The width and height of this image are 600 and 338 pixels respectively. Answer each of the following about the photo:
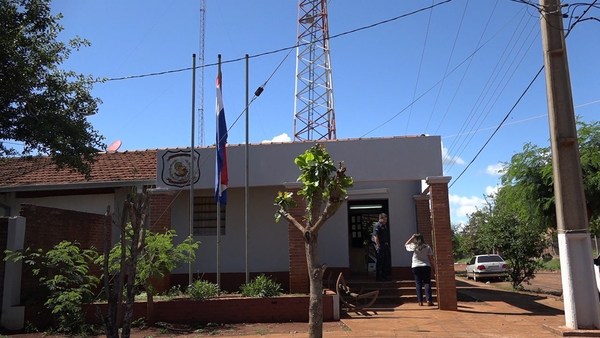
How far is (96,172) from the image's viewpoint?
16.1 meters

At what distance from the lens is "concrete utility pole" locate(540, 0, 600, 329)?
8.91m

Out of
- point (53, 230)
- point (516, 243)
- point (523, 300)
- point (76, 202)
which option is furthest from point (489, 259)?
point (53, 230)

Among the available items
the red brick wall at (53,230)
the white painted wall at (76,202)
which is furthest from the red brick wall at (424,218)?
the white painted wall at (76,202)

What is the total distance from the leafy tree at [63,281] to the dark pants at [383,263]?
683 centimetres

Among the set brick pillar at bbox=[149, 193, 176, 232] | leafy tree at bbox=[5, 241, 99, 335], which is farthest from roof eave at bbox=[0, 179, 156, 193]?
leafy tree at bbox=[5, 241, 99, 335]

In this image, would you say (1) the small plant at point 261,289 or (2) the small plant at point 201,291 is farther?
(1) the small plant at point 261,289

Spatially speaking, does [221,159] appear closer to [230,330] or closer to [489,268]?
[230,330]

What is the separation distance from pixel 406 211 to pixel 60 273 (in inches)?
362

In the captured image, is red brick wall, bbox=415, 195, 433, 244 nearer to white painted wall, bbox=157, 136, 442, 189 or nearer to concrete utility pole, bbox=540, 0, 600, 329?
white painted wall, bbox=157, 136, 442, 189

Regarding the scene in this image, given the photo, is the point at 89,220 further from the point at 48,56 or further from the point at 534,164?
the point at 534,164

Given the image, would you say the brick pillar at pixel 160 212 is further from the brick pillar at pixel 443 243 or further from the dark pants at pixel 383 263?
the brick pillar at pixel 443 243

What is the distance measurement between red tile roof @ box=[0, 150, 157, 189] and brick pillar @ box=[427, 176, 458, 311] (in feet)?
25.8

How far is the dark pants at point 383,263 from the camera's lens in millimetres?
13719

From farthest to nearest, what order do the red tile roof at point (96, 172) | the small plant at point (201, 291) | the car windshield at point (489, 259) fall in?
1. the car windshield at point (489, 259)
2. the red tile roof at point (96, 172)
3. the small plant at point (201, 291)
